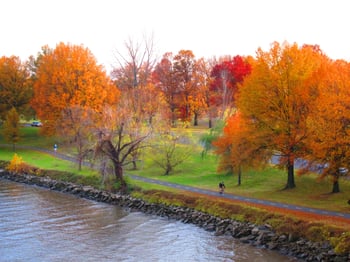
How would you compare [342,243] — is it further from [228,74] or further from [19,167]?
[228,74]

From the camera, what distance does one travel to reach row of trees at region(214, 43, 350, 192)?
30.9 meters

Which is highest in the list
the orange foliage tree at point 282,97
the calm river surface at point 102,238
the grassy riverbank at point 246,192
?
the orange foliage tree at point 282,97

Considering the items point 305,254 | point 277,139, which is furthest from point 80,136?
point 305,254

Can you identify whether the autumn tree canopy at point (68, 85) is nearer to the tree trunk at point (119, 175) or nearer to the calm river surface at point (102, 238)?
the tree trunk at point (119, 175)

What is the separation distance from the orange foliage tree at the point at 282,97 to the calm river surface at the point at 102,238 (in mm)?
9566

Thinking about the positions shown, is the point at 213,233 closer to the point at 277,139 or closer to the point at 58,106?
the point at 277,139

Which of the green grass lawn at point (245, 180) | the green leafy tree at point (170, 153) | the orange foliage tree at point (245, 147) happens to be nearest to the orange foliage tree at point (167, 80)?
the green grass lawn at point (245, 180)

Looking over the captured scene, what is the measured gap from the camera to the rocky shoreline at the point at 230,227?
2392 cm

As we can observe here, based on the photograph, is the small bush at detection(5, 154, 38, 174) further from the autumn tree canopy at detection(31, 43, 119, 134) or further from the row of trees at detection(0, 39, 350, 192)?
the autumn tree canopy at detection(31, 43, 119, 134)

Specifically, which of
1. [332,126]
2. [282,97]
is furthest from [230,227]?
[282,97]

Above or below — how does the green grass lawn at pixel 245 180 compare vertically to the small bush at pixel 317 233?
above

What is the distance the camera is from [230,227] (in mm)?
29125

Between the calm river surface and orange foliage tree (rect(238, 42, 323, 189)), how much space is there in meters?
9.57

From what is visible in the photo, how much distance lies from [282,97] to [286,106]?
2.52ft
